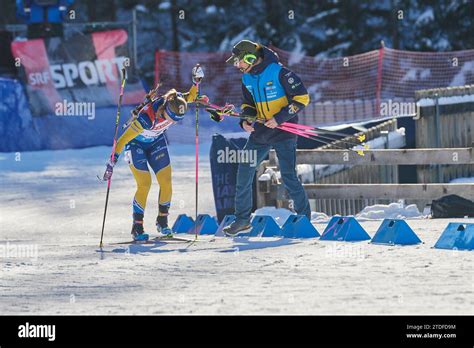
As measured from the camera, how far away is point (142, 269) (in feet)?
34.6

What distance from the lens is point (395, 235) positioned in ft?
37.8

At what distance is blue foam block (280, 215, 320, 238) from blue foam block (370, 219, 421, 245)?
40.6 inches

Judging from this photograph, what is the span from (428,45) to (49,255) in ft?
81.4

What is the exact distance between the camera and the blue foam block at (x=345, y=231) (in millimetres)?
12055

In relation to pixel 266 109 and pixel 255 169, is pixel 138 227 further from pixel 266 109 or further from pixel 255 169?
pixel 266 109

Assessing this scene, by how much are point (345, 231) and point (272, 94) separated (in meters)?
1.80

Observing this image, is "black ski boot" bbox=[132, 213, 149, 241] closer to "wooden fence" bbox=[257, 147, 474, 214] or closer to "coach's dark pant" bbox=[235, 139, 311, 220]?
"coach's dark pant" bbox=[235, 139, 311, 220]

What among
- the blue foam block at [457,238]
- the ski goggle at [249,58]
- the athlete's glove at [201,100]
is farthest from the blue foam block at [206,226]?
the blue foam block at [457,238]

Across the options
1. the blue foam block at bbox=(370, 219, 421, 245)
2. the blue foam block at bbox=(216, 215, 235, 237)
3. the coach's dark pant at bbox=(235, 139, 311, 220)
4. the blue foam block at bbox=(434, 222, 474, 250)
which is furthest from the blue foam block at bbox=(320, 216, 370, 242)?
the blue foam block at bbox=(216, 215, 235, 237)

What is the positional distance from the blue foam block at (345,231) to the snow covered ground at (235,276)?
0.20 metres

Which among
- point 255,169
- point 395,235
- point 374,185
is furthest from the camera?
point 374,185

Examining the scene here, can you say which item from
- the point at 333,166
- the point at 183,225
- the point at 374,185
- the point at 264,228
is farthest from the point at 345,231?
the point at 333,166
